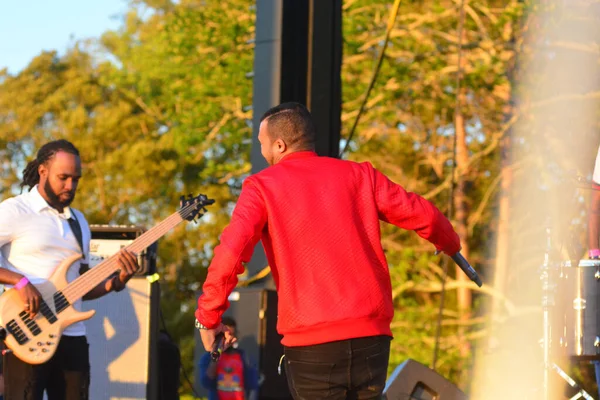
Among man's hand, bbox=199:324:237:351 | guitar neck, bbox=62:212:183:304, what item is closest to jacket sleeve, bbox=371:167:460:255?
man's hand, bbox=199:324:237:351

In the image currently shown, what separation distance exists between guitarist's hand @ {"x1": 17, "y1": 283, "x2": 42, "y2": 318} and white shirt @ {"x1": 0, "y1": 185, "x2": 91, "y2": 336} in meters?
0.11

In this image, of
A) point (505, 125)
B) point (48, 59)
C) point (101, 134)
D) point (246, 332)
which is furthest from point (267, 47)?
point (48, 59)

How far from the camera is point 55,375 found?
4871 millimetres

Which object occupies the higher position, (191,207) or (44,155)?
(44,155)

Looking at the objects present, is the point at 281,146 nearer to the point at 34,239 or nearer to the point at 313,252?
the point at 313,252

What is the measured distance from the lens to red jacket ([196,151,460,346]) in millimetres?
3438

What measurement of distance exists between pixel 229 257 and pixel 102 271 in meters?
1.86

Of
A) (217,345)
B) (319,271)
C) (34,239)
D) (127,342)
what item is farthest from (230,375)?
(319,271)

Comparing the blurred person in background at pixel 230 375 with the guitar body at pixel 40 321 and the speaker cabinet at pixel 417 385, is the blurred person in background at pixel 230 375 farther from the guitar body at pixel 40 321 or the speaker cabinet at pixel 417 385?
the guitar body at pixel 40 321

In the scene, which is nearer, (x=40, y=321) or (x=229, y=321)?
(x=40, y=321)

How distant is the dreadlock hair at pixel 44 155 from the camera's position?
5.11 metres

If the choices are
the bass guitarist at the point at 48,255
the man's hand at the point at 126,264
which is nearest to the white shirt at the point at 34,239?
the bass guitarist at the point at 48,255

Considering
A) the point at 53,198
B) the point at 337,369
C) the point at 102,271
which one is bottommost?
the point at 337,369

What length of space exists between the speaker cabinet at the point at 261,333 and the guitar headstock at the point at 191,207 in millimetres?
1036
